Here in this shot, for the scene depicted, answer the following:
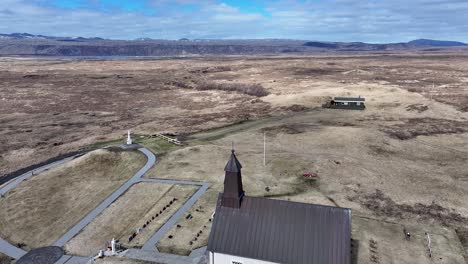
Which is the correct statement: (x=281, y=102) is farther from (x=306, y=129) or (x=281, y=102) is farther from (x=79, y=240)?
(x=79, y=240)

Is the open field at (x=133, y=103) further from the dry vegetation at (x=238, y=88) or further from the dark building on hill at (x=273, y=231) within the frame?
the dark building on hill at (x=273, y=231)

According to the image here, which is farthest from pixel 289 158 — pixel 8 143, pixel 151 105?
pixel 151 105

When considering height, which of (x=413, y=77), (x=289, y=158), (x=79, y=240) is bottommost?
(x=79, y=240)

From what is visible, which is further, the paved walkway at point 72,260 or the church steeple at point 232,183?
the paved walkway at point 72,260

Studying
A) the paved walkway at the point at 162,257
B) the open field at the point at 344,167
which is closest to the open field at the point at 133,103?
the open field at the point at 344,167

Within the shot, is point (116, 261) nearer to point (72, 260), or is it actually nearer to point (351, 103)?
point (72, 260)

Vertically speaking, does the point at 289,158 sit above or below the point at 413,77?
below
